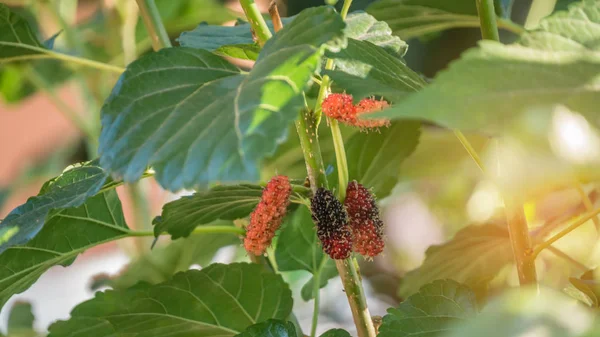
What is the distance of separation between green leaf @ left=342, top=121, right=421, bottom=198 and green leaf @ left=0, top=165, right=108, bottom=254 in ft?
0.66

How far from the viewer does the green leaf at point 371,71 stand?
31cm

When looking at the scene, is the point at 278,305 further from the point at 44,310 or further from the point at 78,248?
the point at 44,310

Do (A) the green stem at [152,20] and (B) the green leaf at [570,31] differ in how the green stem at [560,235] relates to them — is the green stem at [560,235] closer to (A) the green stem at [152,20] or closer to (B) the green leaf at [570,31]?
(B) the green leaf at [570,31]

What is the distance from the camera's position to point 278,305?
0.47 m

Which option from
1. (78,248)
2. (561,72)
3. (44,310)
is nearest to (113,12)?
(78,248)

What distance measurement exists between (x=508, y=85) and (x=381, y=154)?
284 millimetres

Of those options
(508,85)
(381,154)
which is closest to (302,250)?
(381,154)

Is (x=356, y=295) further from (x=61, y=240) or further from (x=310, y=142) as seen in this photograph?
(x=61, y=240)

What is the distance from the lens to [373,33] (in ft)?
1.28

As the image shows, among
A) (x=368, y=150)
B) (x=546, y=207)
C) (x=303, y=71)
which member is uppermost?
(x=303, y=71)

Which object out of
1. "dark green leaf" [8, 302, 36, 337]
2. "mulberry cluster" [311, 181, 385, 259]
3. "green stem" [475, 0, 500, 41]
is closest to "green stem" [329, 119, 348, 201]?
"mulberry cluster" [311, 181, 385, 259]

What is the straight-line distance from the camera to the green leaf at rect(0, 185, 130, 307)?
42cm

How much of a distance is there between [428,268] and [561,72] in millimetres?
316

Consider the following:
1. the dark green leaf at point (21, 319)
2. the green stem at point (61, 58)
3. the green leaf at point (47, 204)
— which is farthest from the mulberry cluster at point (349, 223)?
the dark green leaf at point (21, 319)
